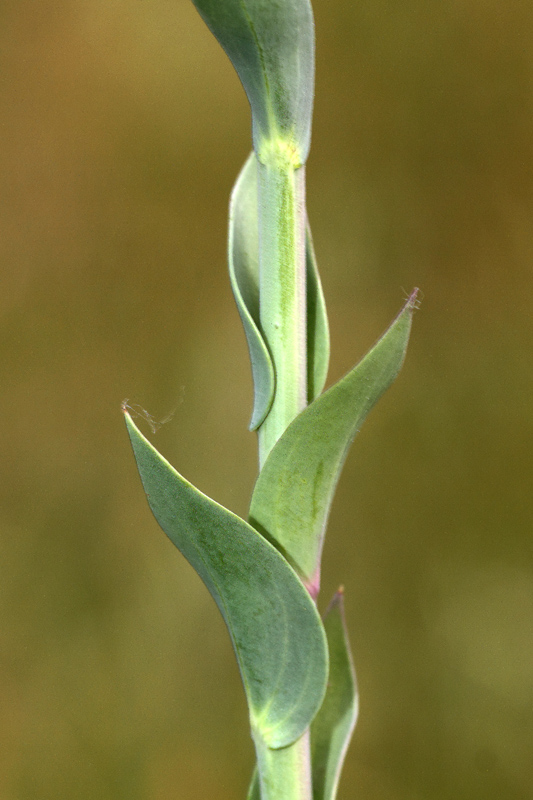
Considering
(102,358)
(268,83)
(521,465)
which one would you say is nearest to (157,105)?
(102,358)

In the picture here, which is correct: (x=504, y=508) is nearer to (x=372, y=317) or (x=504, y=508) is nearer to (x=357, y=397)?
(x=372, y=317)

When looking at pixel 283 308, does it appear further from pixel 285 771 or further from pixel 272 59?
pixel 285 771

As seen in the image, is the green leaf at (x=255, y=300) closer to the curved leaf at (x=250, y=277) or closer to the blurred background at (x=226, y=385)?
the curved leaf at (x=250, y=277)

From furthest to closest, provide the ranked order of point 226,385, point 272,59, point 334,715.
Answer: point 226,385, point 334,715, point 272,59

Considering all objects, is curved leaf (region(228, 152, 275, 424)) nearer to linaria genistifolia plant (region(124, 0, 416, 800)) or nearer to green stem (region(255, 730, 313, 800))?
linaria genistifolia plant (region(124, 0, 416, 800))

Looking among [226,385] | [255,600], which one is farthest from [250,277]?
[226,385]

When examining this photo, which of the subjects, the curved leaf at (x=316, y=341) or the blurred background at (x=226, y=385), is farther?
the blurred background at (x=226, y=385)

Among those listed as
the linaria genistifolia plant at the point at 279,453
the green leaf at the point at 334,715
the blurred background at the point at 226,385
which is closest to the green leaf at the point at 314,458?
the linaria genistifolia plant at the point at 279,453
